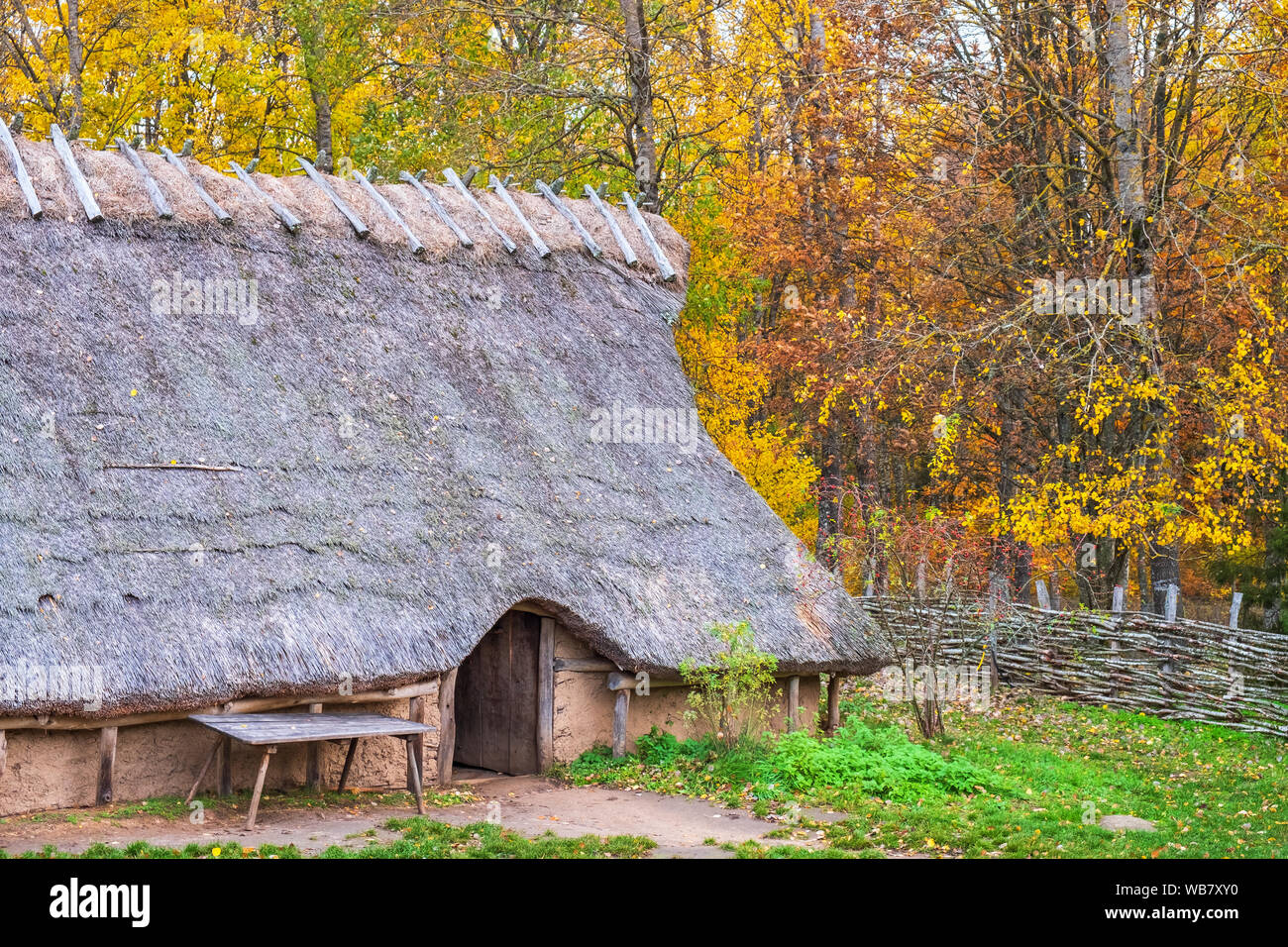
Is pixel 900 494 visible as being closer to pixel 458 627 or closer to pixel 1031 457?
pixel 1031 457

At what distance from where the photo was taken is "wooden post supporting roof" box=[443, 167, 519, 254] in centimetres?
1569

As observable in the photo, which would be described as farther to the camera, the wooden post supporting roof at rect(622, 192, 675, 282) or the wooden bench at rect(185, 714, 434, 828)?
the wooden post supporting roof at rect(622, 192, 675, 282)

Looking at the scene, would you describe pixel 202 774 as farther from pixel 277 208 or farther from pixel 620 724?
pixel 277 208

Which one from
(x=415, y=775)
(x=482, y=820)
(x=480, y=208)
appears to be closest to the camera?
(x=482, y=820)

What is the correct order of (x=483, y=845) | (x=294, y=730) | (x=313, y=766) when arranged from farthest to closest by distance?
(x=313, y=766) → (x=294, y=730) → (x=483, y=845)

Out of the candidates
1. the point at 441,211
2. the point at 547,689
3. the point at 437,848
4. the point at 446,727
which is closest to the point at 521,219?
the point at 441,211

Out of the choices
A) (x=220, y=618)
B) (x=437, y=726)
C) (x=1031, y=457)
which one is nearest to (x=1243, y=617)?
(x=1031, y=457)

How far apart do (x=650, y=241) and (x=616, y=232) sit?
549 mm

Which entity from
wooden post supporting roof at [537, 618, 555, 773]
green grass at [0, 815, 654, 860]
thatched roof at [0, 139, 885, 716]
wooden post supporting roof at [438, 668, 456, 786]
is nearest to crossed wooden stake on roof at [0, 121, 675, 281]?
thatched roof at [0, 139, 885, 716]

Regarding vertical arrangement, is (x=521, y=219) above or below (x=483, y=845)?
above

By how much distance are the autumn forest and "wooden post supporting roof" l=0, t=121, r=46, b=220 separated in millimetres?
4394

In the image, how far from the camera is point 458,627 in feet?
36.8

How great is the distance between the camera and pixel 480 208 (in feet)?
52.6

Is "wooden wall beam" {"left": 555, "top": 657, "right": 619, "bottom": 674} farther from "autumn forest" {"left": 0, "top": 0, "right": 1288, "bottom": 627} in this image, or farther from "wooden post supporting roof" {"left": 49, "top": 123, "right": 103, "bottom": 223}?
"wooden post supporting roof" {"left": 49, "top": 123, "right": 103, "bottom": 223}
